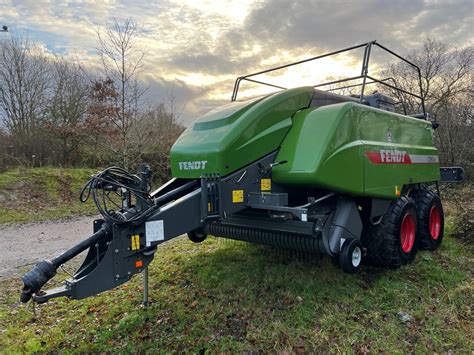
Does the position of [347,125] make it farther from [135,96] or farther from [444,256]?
[135,96]

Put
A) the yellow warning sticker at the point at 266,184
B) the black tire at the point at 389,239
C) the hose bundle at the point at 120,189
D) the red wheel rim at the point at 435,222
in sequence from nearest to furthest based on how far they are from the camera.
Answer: the hose bundle at the point at 120,189 → the yellow warning sticker at the point at 266,184 → the black tire at the point at 389,239 → the red wheel rim at the point at 435,222

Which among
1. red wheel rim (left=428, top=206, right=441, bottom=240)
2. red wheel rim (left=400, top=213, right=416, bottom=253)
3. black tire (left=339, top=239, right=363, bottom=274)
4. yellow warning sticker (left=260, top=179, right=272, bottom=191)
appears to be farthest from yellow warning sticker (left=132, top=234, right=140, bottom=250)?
red wheel rim (left=428, top=206, right=441, bottom=240)

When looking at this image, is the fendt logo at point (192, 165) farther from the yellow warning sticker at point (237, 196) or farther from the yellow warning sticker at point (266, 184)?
the yellow warning sticker at point (266, 184)

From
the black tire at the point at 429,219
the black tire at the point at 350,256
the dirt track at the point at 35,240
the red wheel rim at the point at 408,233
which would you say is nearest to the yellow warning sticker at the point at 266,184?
the black tire at the point at 350,256

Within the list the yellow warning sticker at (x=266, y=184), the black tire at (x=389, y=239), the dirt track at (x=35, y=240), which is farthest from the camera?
the dirt track at (x=35, y=240)

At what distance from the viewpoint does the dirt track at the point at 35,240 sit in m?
6.43

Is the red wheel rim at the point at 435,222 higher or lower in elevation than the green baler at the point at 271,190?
lower

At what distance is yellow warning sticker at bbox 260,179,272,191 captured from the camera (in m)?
3.94

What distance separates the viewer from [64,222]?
10031 mm

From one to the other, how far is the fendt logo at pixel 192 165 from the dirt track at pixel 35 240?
3.45m

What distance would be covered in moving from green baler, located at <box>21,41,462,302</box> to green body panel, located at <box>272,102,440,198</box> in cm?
1

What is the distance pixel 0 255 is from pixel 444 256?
7.12 m

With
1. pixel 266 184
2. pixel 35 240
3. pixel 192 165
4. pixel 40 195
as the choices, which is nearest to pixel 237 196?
pixel 266 184

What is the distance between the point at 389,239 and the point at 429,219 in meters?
1.49
